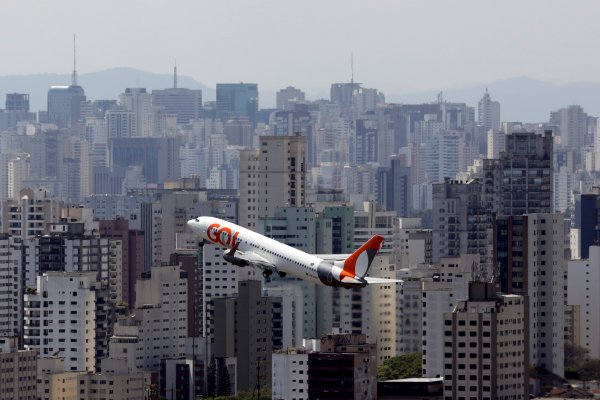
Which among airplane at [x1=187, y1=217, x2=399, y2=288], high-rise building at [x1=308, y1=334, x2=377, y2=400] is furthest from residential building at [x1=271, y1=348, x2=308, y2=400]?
airplane at [x1=187, y1=217, x2=399, y2=288]

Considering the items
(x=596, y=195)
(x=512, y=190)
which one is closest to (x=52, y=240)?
(x=512, y=190)

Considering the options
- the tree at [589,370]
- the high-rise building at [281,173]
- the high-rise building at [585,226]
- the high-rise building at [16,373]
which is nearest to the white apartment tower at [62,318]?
the high-rise building at [16,373]

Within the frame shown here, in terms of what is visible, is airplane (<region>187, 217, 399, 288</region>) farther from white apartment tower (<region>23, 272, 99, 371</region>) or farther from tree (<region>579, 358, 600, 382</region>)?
white apartment tower (<region>23, 272, 99, 371</region>)

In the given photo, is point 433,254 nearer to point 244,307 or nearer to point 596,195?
point 596,195

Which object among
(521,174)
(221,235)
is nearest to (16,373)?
(221,235)

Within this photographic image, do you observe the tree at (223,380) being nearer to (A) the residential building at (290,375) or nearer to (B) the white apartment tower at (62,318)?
(A) the residential building at (290,375)

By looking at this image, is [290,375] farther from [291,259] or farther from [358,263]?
[358,263]
